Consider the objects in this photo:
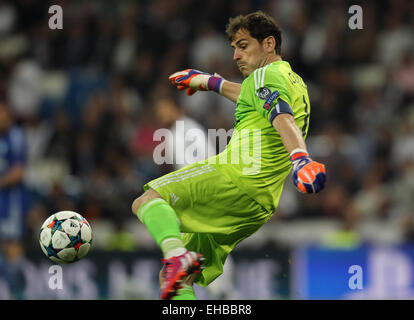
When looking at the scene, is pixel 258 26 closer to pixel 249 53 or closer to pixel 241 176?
pixel 249 53

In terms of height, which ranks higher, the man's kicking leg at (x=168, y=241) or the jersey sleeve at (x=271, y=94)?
the jersey sleeve at (x=271, y=94)

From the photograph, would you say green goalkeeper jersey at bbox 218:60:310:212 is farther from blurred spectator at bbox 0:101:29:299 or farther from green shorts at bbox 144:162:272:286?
blurred spectator at bbox 0:101:29:299

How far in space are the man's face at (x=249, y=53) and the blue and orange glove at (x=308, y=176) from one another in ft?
3.43

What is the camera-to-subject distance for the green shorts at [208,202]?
4.35m

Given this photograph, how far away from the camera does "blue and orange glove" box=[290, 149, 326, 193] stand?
3619 mm

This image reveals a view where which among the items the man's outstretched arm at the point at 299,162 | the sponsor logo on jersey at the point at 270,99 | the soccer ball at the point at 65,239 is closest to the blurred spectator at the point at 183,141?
the soccer ball at the point at 65,239

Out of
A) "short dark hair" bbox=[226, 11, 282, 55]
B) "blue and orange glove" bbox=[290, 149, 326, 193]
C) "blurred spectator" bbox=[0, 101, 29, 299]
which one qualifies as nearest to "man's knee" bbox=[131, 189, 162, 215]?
"blue and orange glove" bbox=[290, 149, 326, 193]

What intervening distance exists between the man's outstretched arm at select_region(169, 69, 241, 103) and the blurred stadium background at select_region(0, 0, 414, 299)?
273 centimetres

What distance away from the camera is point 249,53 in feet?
15.1

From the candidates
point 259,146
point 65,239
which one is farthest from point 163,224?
point 65,239

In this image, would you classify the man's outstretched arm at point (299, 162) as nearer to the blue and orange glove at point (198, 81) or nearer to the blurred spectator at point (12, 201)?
the blue and orange glove at point (198, 81)

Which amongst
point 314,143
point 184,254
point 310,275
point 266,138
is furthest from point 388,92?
point 184,254

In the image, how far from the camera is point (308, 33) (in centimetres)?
1118

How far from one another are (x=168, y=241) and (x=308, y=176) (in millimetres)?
935
